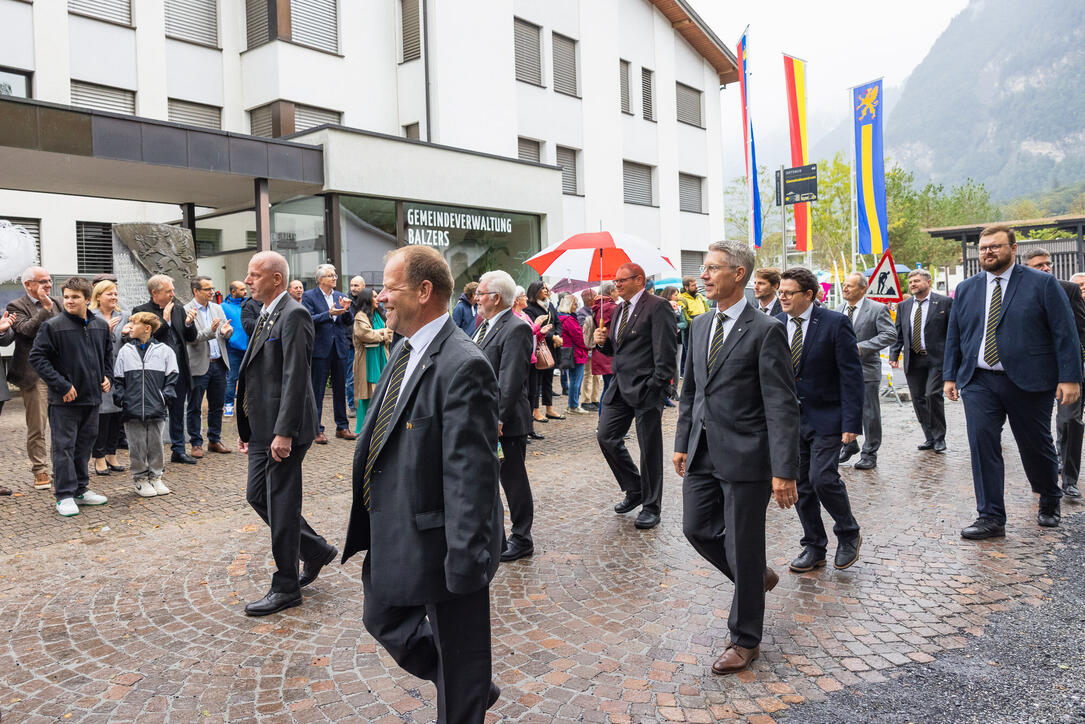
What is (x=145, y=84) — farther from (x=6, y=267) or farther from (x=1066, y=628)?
(x=1066, y=628)

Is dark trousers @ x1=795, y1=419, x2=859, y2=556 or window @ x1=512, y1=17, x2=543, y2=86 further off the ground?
window @ x1=512, y1=17, x2=543, y2=86

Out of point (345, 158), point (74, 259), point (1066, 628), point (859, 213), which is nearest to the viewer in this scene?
point (1066, 628)

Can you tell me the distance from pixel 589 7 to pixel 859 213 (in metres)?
10.9

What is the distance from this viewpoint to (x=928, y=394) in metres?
9.73

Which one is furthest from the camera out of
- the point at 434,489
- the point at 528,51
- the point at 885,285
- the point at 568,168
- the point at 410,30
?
the point at 568,168

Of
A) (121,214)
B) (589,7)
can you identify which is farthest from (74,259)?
(589,7)

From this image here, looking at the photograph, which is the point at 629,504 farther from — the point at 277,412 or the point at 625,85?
the point at 625,85

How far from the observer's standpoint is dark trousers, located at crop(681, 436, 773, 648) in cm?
402

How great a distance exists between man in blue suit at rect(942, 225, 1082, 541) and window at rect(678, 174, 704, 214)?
2398 centimetres

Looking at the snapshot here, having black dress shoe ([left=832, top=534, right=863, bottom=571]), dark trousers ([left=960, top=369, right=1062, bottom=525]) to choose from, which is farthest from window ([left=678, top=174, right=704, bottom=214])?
black dress shoe ([left=832, top=534, right=863, bottom=571])

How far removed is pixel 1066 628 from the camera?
4367mm

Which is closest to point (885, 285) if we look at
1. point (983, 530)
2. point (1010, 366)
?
point (1010, 366)

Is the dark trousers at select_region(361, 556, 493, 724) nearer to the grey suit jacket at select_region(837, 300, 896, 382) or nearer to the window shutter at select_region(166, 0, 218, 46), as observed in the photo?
the grey suit jacket at select_region(837, 300, 896, 382)

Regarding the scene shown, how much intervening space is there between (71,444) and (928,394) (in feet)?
30.9
